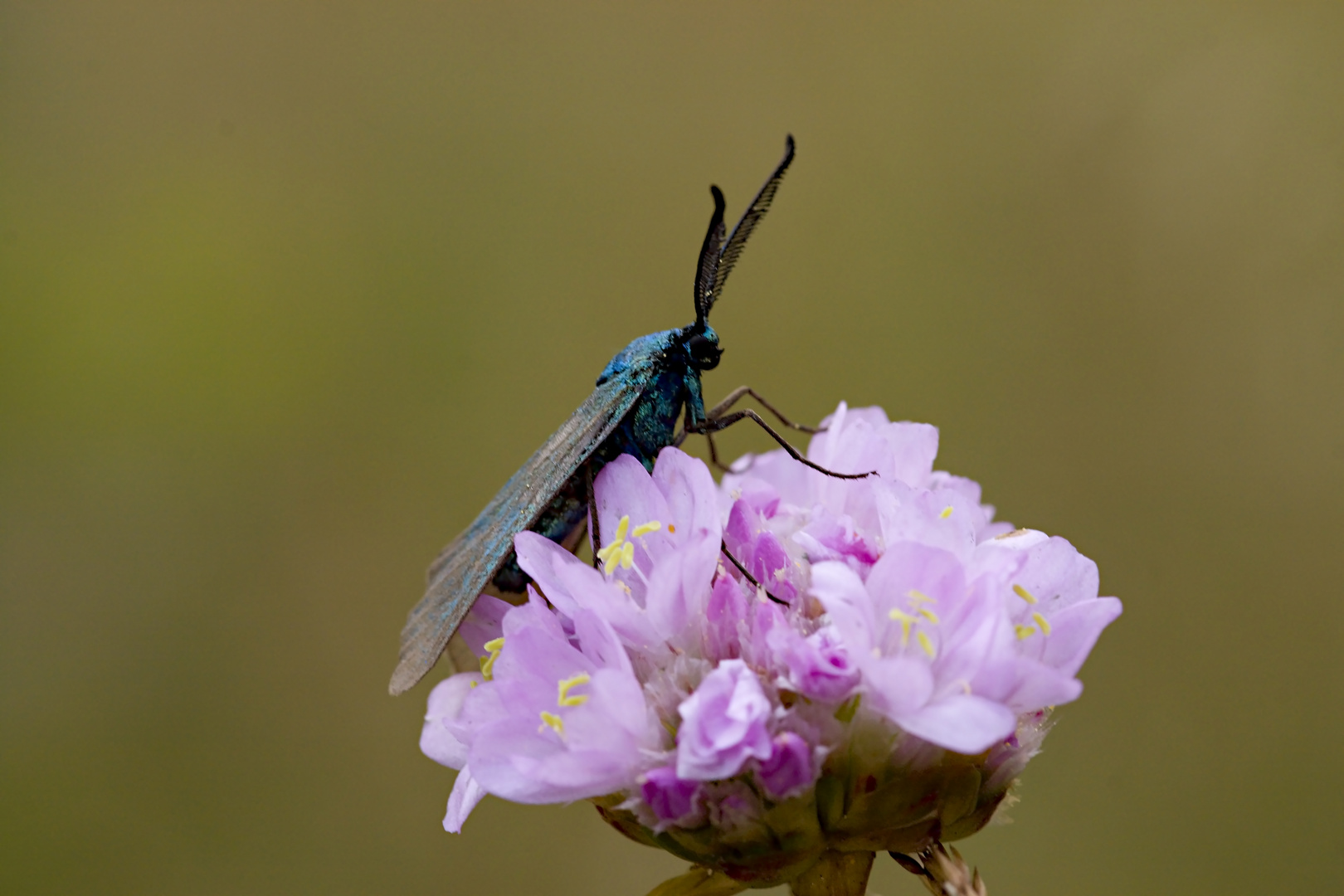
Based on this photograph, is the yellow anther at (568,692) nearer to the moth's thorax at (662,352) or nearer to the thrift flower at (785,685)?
the thrift flower at (785,685)

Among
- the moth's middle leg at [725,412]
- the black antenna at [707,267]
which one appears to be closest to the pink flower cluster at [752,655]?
the moth's middle leg at [725,412]

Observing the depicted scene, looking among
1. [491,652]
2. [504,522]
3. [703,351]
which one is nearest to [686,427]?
[703,351]

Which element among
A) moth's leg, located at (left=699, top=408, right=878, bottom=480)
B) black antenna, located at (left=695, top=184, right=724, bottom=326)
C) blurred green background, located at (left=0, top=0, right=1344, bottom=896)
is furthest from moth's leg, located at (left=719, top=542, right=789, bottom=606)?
blurred green background, located at (left=0, top=0, right=1344, bottom=896)

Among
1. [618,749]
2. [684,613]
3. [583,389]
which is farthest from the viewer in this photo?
[583,389]

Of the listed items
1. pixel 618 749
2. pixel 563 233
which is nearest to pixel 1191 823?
pixel 618 749

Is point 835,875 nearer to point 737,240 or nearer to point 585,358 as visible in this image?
point 737,240

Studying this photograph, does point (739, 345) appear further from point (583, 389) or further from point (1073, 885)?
point (1073, 885)
